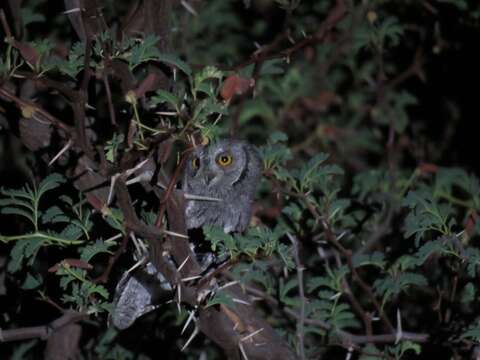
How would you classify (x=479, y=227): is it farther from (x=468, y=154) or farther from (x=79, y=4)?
(x=468, y=154)

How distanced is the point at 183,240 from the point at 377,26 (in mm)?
2364

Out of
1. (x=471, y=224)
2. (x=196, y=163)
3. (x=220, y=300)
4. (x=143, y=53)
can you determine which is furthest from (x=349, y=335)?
(x=143, y=53)

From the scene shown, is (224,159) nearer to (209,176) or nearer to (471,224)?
(209,176)

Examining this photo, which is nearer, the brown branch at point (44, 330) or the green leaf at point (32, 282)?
the brown branch at point (44, 330)

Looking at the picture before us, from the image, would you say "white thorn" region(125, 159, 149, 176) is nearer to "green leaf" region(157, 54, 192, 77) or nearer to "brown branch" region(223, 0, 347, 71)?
"green leaf" region(157, 54, 192, 77)

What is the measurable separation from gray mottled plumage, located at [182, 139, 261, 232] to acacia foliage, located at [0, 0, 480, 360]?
0.13 meters

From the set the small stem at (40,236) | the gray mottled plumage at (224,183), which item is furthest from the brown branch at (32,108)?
the gray mottled plumage at (224,183)

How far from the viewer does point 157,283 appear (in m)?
3.22

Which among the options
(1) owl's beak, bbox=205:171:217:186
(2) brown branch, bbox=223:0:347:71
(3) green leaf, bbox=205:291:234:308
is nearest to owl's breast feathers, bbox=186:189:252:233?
(1) owl's beak, bbox=205:171:217:186

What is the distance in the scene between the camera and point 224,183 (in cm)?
382

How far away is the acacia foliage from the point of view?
7.88 feet

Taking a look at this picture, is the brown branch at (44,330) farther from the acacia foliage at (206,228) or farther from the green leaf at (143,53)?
the green leaf at (143,53)

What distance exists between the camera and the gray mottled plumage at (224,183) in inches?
146

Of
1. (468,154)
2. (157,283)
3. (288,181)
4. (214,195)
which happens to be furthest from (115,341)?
(468,154)
